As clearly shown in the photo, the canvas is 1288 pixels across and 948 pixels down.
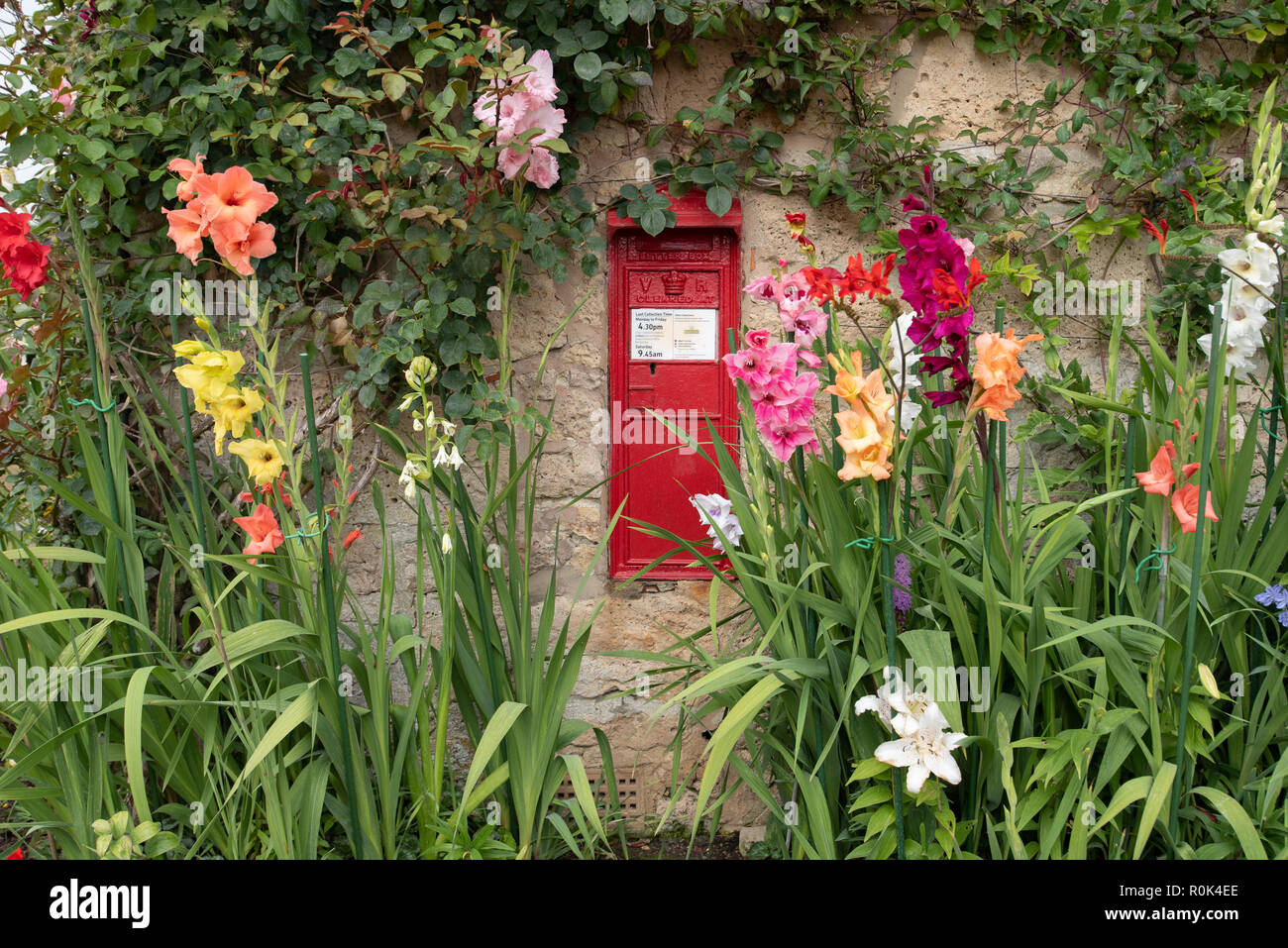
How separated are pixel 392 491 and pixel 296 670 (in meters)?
0.81

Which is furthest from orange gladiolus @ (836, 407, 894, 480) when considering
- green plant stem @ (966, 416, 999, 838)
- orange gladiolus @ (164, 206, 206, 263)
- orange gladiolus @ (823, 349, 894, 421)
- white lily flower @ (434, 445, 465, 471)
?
orange gladiolus @ (164, 206, 206, 263)

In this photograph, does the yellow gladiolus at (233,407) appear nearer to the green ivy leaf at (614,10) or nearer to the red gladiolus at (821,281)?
the red gladiolus at (821,281)

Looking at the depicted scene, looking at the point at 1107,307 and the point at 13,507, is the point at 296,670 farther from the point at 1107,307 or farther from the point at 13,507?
the point at 1107,307

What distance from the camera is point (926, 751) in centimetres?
162

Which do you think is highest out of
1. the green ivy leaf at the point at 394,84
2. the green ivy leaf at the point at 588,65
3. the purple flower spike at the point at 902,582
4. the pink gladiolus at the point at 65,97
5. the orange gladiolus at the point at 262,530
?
the green ivy leaf at the point at 588,65

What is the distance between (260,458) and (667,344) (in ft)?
→ 4.35

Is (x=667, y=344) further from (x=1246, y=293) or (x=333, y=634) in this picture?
(x=1246, y=293)

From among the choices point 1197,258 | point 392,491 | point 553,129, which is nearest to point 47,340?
point 392,491

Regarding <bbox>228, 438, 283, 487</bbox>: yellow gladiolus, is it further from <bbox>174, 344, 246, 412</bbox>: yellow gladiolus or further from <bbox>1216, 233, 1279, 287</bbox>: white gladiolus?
<bbox>1216, 233, 1279, 287</bbox>: white gladiolus

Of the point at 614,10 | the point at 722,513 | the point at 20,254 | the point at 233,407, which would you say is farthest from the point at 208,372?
the point at 614,10

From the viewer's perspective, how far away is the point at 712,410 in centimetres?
277

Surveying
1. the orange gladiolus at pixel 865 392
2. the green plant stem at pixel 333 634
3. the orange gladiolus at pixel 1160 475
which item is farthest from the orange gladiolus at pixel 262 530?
the orange gladiolus at pixel 1160 475

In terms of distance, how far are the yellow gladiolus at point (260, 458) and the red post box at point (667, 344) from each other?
1.16m

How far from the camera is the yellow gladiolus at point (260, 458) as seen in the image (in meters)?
1.79
